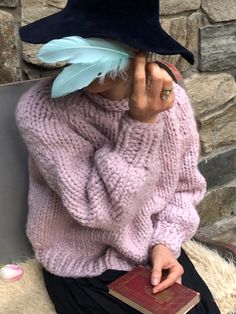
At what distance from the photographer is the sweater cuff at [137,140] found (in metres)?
1.11

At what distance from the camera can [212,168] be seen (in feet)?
6.95

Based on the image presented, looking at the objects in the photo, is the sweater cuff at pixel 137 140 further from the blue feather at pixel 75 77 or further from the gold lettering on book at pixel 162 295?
the gold lettering on book at pixel 162 295

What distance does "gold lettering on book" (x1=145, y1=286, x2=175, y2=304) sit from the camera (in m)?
1.13

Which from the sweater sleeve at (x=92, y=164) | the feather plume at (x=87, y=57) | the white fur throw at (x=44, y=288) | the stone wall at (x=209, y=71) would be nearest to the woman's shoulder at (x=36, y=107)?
the sweater sleeve at (x=92, y=164)

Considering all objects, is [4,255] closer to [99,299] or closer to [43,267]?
[43,267]

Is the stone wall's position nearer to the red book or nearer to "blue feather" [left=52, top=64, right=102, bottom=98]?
"blue feather" [left=52, top=64, right=102, bottom=98]

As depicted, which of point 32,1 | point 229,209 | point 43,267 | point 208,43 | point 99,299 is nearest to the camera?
point 99,299

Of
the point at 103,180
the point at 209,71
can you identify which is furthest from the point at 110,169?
the point at 209,71

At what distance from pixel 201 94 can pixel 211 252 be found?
0.62m

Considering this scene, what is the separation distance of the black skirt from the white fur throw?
0.04 metres

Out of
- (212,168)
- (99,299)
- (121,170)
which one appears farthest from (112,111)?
(212,168)

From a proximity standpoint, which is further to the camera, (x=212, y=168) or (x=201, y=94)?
(x=212, y=168)

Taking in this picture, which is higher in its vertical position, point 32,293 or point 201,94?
point 201,94

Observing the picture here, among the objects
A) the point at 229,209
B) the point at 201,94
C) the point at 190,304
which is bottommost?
the point at 229,209
